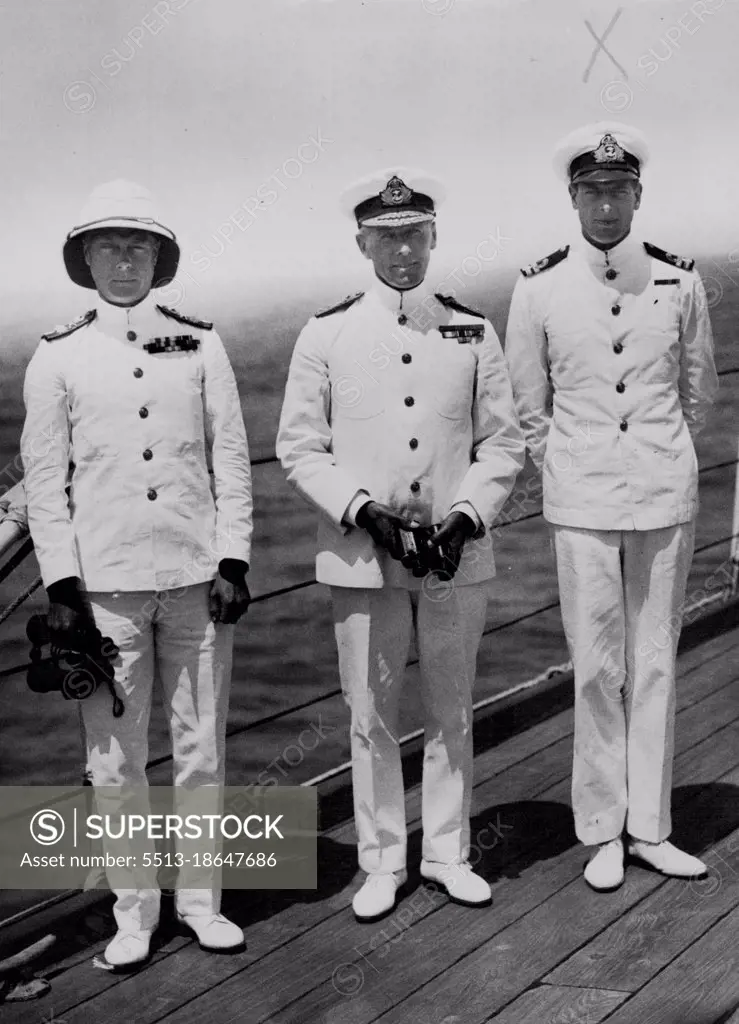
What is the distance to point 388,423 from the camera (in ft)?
10.8

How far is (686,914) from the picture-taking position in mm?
3238

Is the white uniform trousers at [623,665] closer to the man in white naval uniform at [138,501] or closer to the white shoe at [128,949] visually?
the man in white naval uniform at [138,501]

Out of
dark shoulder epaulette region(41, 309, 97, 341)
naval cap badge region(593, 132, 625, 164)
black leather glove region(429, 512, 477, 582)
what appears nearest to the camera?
dark shoulder epaulette region(41, 309, 97, 341)

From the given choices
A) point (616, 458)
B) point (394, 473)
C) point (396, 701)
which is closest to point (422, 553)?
point (394, 473)

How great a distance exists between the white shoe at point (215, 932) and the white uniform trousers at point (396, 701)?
36 centimetres

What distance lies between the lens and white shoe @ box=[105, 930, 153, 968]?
10.0ft

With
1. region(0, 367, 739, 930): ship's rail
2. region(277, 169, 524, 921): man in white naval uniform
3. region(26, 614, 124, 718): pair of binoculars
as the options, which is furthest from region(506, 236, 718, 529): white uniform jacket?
region(26, 614, 124, 718): pair of binoculars

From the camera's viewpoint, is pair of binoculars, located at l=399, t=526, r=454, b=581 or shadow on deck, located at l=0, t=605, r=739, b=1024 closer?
shadow on deck, located at l=0, t=605, r=739, b=1024

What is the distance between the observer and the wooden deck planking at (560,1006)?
109 inches

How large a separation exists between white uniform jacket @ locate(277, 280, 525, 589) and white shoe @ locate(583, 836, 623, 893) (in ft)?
2.44

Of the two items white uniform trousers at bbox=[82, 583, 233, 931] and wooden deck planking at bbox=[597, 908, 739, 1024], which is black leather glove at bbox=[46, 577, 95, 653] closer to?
white uniform trousers at bbox=[82, 583, 233, 931]

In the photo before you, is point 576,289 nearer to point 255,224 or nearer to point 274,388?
point 255,224

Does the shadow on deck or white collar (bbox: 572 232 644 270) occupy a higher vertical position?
white collar (bbox: 572 232 644 270)

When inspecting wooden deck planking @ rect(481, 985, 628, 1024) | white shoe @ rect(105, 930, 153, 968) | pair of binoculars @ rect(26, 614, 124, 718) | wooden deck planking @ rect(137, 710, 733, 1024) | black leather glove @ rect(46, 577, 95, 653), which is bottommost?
wooden deck planking @ rect(137, 710, 733, 1024)
